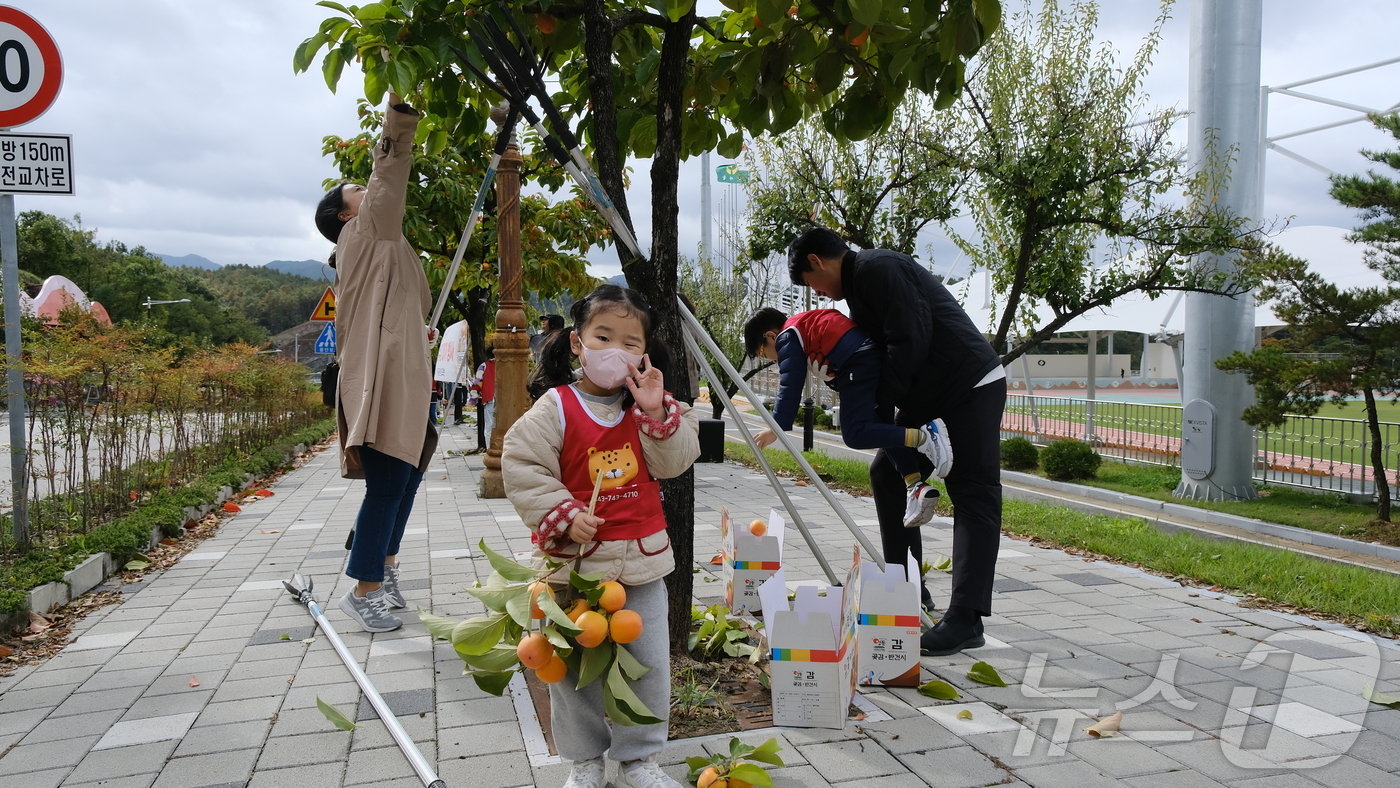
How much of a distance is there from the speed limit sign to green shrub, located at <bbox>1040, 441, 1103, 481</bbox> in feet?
36.6

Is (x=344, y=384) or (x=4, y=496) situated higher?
(x=344, y=384)

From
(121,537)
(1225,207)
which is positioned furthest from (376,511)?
(1225,207)

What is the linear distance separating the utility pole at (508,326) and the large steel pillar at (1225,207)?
24.5ft

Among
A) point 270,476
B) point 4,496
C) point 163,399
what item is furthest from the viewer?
point 270,476

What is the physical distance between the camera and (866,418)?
361cm

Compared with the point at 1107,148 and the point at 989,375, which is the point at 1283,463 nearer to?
the point at 1107,148

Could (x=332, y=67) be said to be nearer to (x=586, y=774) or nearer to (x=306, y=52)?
(x=306, y=52)

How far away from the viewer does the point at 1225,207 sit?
10195mm

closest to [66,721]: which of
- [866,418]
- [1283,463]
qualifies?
[866,418]

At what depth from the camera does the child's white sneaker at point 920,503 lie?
3.74 meters

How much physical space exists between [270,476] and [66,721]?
837 centimetres

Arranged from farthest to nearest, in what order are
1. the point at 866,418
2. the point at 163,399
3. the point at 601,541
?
1. the point at 163,399
2. the point at 866,418
3. the point at 601,541

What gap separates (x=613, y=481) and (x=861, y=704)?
1.32 metres

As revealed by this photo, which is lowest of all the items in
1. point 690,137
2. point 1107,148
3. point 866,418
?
point 866,418
